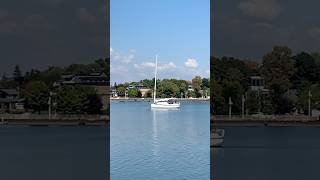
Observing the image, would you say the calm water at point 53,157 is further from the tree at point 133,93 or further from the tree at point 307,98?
the tree at point 133,93

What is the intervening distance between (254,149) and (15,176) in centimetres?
970

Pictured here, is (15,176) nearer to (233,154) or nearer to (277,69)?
(233,154)

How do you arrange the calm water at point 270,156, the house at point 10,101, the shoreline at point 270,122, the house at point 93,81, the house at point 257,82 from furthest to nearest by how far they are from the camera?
the house at point 10,101, the house at point 93,81, the house at point 257,82, the shoreline at point 270,122, the calm water at point 270,156

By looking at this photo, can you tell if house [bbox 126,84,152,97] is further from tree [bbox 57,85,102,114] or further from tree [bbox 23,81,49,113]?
tree [bbox 57,85,102,114]

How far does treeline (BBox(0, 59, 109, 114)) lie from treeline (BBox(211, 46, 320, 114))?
24.1ft

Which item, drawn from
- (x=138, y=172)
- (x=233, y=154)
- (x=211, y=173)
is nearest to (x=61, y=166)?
(x=138, y=172)

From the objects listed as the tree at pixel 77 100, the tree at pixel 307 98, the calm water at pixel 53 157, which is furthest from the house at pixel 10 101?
the tree at pixel 307 98

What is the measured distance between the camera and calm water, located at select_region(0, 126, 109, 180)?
42.1 ft

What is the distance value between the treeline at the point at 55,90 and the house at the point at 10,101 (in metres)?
0.39

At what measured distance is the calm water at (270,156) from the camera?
12695 millimetres

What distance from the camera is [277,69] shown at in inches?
1420

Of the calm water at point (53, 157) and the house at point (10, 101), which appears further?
Answer: the house at point (10, 101)

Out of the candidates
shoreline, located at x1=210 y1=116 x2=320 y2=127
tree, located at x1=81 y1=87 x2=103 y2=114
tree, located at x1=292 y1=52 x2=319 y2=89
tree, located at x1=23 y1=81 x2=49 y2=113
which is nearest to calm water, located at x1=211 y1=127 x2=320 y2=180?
shoreline, located at x1=210 y1=116 x2=320 y2=127

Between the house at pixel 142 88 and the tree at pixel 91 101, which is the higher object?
the house at pixel 142 88
